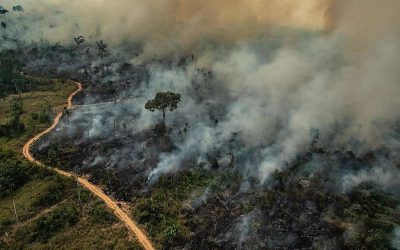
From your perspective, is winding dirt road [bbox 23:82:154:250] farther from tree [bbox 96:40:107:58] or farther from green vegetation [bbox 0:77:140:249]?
tree [bbox 96:40:107:58]

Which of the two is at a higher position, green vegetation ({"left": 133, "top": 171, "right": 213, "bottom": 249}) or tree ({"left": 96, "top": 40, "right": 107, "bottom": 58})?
tree ({"left": 96, "top": 40, "right": 107, "bottom": 58})

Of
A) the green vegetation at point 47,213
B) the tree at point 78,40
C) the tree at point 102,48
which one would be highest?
the tree at point 78,40

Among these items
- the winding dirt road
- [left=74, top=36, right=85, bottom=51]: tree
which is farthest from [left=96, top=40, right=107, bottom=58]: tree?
the winding dirt road

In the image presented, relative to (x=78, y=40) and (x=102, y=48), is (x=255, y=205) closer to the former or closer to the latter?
(x=102, y=48)

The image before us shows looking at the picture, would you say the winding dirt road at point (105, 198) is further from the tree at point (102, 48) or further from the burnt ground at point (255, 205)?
the tree at point (102, 48)

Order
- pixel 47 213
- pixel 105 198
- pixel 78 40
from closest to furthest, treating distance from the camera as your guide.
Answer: pixel 47 213, pixel 105 198, pixel 78 40

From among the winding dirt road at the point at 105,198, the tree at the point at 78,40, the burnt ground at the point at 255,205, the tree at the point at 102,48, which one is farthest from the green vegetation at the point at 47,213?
the tree at the point at 78,40

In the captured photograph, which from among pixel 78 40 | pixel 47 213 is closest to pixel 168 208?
pixel 47 213

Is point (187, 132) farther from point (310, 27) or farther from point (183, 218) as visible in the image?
point (310, 27)
